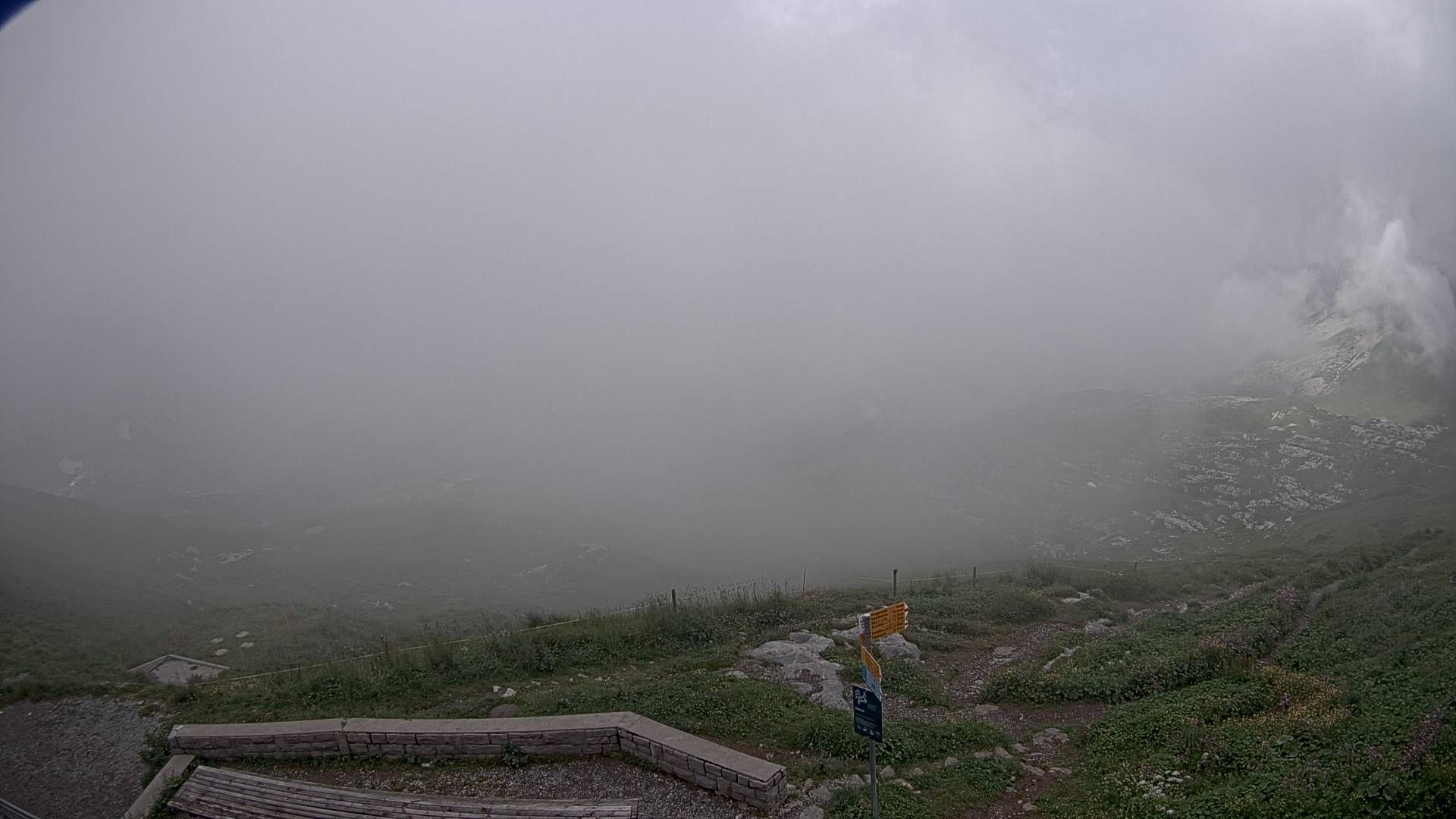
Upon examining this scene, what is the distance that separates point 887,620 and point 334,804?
8393 millimetres

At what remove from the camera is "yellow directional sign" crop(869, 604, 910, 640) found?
8492mm

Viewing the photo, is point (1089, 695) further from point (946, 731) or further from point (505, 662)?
point (505, 662)

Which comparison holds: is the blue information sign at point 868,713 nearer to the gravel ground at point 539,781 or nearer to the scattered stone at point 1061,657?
the gravel ground at point 539,781

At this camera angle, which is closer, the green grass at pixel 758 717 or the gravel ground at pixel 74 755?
the green grass at pixel 758 717

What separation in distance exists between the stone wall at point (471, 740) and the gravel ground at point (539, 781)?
19 cm

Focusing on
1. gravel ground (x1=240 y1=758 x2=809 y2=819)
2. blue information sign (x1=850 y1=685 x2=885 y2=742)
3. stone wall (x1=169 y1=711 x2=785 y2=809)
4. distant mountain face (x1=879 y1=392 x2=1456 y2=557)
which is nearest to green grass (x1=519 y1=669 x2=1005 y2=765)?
stone wall (x1=169 y1=711 x2=785 y2=809)

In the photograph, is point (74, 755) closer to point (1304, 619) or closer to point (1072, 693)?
point (1072, 693)

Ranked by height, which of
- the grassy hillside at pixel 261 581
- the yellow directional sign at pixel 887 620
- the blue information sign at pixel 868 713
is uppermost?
the yellow directional sign at pixel 887 620

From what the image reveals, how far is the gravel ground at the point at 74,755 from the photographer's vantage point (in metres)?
11.8

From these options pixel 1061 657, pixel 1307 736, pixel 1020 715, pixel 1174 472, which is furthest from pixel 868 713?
pixel 1174 472

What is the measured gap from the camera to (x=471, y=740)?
452 inches

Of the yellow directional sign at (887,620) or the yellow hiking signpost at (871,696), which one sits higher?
the yellow directional sign at (887,620)

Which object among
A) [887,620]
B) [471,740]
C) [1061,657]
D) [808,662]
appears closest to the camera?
[887,620]

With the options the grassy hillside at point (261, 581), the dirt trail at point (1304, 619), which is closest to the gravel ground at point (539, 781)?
the grassy hillside at point (261, 581)
